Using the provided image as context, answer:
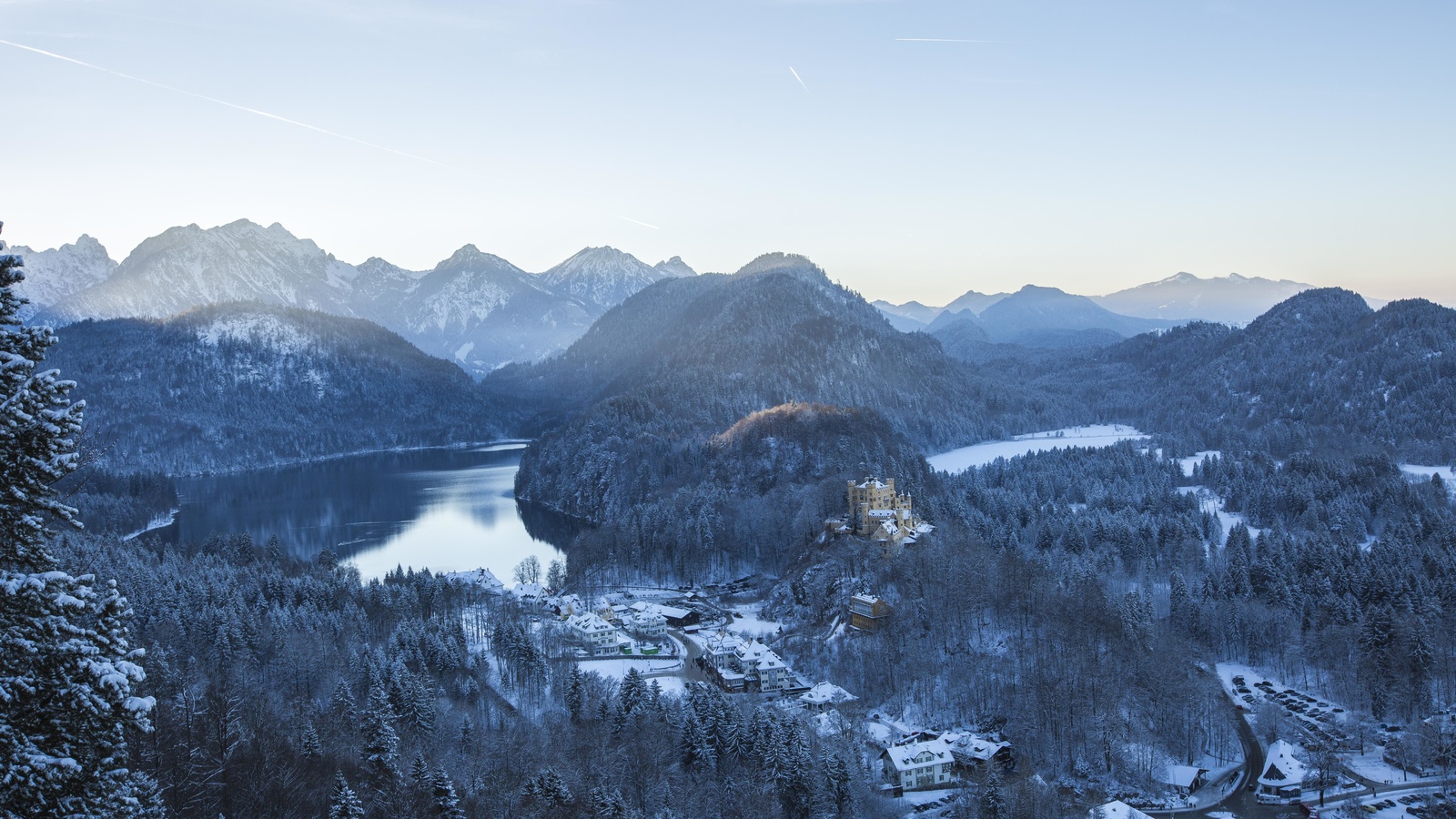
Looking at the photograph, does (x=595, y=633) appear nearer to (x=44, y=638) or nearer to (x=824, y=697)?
(x=824, y=697)

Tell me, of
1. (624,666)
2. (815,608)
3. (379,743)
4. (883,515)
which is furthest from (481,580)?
(379,743)

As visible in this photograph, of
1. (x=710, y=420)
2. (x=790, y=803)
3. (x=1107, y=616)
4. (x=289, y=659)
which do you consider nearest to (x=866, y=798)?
(x=790, y=803)

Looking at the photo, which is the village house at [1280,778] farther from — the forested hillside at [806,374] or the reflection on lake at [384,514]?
the forested hillside at [806,374]

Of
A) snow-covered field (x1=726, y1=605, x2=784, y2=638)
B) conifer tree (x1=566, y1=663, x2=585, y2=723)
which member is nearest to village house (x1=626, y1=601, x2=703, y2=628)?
snow-covered field (x1=726, y1=605, x2=784, y2=638)

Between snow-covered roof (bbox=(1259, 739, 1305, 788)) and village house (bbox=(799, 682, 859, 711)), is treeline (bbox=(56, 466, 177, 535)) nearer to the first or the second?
village house (bbox=(799, 682, 859, 711))

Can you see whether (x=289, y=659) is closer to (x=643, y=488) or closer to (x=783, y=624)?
(x=783, y=624)

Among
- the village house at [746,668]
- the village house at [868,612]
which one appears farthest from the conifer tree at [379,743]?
the village house at [868,612]
